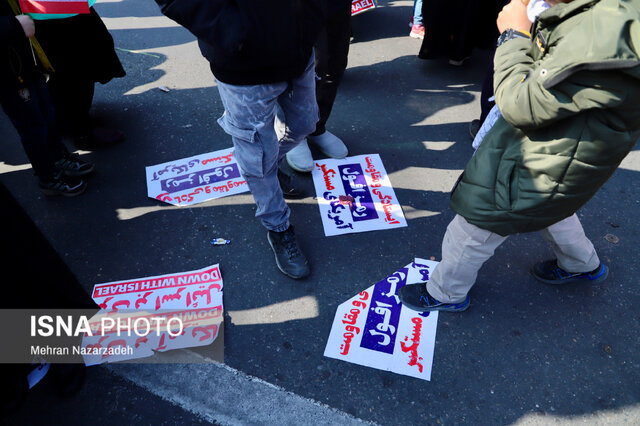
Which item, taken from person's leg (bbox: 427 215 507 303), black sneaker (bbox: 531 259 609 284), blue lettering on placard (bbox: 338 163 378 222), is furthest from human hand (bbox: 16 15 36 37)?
black sneaker (bbox: 531 259 609 284)

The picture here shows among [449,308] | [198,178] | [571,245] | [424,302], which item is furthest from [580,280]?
[198,178]

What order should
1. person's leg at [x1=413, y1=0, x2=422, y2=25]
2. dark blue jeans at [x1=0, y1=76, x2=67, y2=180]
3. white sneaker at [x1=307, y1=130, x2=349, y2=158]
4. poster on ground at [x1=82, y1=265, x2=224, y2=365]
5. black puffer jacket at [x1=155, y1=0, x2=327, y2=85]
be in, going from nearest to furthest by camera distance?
black puffer jacket at [x1=155, y1=0, x2=327, y2=85] < poster on ground at [x1=82, y1=265, x2=224, y2=365] < dark blue jeans at [x1=0, y1=76, x2=67, y2=180] < white sneaker at [x1=307, y1=130, x2=349, y2=158] < person's leg at [x1=413, y1=0, x2=422, y2=25]

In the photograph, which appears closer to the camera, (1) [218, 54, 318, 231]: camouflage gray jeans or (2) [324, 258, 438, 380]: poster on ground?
(1) [218, 54, 318, 231]: camouflage gray jeans

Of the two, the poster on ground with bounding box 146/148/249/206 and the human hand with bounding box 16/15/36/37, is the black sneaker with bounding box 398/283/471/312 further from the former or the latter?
the human hand with bounding box 16/15/36/37

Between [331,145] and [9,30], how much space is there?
1.80m

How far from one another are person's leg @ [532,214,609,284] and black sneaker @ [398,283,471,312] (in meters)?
0.46

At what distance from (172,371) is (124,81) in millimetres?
2837

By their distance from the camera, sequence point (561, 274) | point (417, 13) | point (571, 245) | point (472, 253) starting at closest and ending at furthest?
point (472, 253)
point (571, 245)
point (561, 274)
point (417, 13)

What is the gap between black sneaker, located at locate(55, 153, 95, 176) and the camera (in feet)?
8.48

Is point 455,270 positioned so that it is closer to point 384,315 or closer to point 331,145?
point 384,315

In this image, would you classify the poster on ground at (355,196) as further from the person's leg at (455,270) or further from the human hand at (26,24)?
the human hand at (26,24)

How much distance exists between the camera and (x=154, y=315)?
192 centimetres

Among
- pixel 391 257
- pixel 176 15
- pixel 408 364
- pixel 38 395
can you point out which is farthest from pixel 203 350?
pixel 176 15

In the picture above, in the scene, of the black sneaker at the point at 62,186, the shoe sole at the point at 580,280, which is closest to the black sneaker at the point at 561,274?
the shoe sole at the point at 580,280
